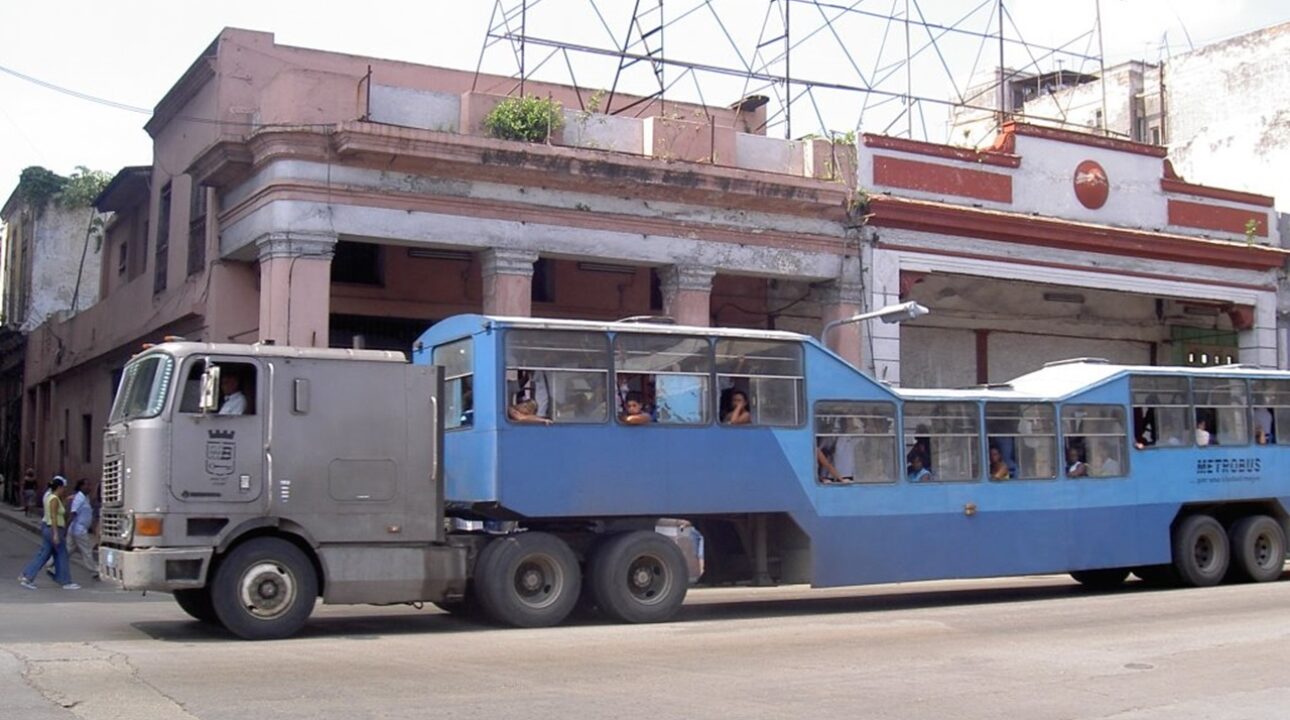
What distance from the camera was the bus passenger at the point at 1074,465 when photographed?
18.6 metres

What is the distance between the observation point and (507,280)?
2177cm

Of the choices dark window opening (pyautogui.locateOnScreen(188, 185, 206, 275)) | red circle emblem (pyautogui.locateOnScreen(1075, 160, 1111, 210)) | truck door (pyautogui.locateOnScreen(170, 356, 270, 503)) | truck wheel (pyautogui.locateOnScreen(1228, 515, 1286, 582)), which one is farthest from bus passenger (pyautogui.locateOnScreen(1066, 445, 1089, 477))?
dark window opening (pyautogui.locateOnScreen(188, 185, 206, 275))

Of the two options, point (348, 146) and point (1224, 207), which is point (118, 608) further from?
point (1224, 207)

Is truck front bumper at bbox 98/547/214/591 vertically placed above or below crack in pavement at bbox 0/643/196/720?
above

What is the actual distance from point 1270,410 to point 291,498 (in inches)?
579

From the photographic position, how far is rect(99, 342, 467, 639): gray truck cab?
13000 mm

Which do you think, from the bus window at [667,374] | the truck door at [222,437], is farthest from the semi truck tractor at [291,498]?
the bus window at [667,374]

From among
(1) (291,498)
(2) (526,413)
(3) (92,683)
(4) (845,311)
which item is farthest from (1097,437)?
(3) (92,683)

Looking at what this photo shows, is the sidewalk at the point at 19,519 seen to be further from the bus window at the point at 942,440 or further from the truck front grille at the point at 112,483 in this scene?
the bus window at the point at 942,440

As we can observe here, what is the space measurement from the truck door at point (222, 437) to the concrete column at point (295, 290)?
676cm

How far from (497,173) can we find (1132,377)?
32.2ft

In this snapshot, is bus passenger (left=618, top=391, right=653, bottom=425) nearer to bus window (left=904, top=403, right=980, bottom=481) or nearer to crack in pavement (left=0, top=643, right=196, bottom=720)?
bus window (left=904, top=403, right=980, bottom=481)

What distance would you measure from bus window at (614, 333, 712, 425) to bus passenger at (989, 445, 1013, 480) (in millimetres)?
4351

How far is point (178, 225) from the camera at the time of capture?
85.7 ft
